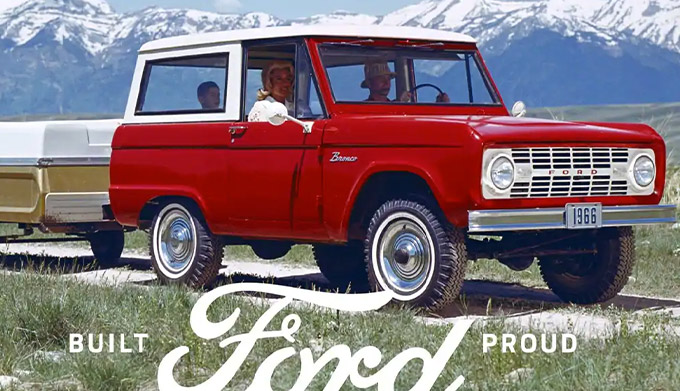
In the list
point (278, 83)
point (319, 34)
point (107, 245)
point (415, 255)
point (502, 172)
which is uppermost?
point (319, 34)

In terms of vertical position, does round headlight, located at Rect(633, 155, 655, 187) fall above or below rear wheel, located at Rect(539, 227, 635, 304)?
above

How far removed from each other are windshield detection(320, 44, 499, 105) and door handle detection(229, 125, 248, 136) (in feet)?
2.49

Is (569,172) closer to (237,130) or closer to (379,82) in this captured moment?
(379,82)

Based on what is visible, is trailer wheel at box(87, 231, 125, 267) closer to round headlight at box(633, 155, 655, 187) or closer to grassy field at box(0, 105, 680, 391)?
grassy field at box(0, 105, 680, 391)

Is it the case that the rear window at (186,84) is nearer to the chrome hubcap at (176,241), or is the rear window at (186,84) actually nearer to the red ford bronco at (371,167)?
the red ford bronco at (371,167)

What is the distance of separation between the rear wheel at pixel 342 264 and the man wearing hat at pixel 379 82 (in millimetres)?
1575

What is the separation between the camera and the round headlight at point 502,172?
9406 mm

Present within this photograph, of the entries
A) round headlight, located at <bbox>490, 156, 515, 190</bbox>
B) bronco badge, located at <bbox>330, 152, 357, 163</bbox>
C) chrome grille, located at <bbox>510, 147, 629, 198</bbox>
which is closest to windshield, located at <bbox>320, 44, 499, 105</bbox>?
bronco badge, located at <bbox>330, 152, 357, 163</bbox>

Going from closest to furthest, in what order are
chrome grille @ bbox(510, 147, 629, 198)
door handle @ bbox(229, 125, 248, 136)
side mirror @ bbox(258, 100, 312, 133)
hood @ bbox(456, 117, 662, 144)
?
hood @ bbox(456, 117, 662, 144)
chrome grille @ bbox(510, 147, 629, 198)
side mirror @ bbox(258, 100, 312, 133)
door handle @ bbox(229, 125, 248, 136)

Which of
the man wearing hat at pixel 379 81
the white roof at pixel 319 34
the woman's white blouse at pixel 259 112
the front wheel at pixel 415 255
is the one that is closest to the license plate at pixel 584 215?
the front wheel at pixel 415 255

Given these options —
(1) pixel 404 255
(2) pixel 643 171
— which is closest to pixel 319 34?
(1) pixel 404 255

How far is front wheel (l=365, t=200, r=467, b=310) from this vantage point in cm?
→ 959

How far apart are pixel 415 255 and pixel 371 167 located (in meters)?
0.66

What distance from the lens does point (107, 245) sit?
48.9 ft
